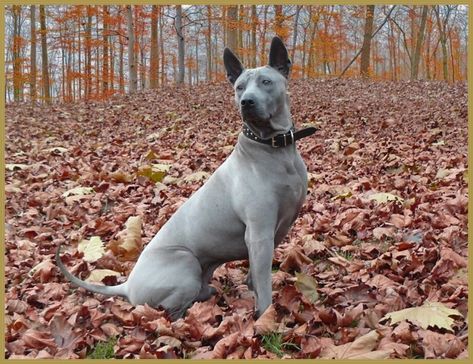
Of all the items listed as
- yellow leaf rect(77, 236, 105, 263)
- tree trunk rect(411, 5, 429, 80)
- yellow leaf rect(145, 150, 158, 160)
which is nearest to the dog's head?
yellow leaf rect(77, 236, 105, 263)

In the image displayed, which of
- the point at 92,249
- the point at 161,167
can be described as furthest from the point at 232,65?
the point at 161,167

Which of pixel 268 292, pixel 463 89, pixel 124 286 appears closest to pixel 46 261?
pixel 124 286

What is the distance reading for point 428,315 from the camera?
3170 mm

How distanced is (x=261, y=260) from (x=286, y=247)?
1.28 m

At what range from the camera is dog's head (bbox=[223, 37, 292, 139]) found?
140 inches

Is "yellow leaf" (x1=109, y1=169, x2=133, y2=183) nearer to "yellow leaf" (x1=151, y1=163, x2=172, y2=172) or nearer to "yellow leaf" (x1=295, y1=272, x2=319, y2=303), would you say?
"yellow leaf" (x1=151, y1=163, x2=172, y2=172)

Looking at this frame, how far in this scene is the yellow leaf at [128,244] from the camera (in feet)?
16.5

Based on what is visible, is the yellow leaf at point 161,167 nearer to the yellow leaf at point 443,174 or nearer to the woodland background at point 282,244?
the woodland background at point 282,244

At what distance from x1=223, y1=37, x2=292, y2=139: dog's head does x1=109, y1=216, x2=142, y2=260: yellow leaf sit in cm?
201

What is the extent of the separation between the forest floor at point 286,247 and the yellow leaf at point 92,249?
25 millimetres

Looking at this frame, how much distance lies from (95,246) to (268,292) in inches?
86.4

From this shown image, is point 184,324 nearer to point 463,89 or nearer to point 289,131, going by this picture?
point 289,131

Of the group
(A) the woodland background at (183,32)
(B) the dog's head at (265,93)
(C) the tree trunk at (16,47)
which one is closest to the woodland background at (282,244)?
(B) the dog's head at (265,93)

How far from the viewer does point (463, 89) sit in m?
15.3
